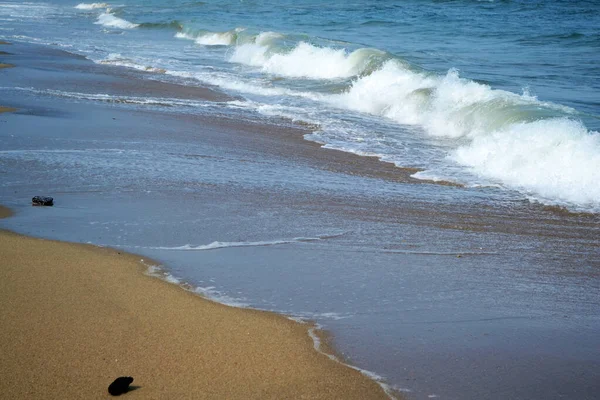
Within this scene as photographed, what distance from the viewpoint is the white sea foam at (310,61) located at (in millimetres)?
18141

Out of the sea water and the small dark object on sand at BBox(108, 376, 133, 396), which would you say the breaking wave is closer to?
the sea water

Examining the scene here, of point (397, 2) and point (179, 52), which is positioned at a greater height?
point (397, 2)

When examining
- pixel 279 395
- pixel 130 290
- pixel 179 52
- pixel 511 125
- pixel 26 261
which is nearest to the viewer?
pixel 279 395

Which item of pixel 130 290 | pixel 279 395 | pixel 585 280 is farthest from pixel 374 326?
pixel 585 280

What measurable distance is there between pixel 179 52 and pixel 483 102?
13513 mm

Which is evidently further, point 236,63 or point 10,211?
point 236,63

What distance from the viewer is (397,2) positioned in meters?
41.7

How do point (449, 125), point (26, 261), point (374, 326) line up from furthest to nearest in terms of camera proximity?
point (449, 125), point (26, 261), point (374, 326)

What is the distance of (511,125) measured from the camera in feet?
34.1

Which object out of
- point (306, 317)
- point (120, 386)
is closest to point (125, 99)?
point (306, 317)

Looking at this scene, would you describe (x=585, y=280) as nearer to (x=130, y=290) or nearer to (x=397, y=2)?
(x=130, y=290)

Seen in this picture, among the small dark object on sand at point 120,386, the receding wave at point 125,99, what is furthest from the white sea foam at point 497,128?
the small dark object on sand at point 120,386

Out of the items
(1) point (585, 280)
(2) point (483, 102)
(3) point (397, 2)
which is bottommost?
(1) point (585, 280)

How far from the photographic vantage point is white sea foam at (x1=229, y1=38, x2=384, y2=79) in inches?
714
